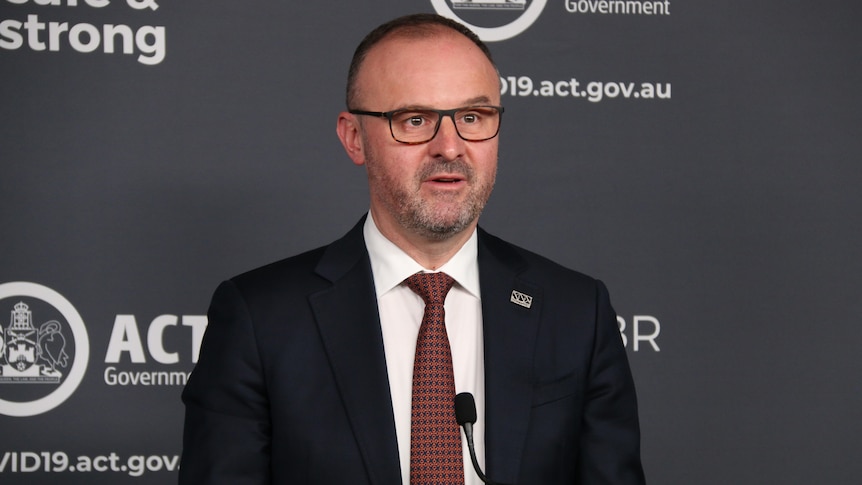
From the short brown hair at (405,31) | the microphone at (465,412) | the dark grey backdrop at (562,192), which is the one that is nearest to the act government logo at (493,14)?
the dark grey backdrop at (562,192)

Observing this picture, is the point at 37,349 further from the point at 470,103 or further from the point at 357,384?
the point at 470,103

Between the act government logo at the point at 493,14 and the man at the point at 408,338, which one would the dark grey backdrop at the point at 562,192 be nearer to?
the act government logo at the point at 493,14

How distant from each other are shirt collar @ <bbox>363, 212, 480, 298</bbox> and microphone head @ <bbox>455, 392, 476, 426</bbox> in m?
0.28

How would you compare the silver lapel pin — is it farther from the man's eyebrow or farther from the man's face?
the man's eyebrow

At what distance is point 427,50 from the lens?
167cm

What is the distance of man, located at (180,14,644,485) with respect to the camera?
61.9 inches

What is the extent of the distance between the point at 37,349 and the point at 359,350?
3.92ft

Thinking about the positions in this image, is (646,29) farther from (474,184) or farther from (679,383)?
(474,184)

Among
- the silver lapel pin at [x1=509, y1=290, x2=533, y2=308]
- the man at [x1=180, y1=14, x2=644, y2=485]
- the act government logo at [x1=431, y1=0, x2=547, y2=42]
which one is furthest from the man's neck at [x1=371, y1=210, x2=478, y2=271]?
the act government logo at [x1=431, y1=0, x2=547, y2=42]

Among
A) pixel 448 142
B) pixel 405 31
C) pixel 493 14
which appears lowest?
pixel 448 142

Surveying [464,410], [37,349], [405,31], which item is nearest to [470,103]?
[405,31]

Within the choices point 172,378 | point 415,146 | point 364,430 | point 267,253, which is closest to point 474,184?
point 415,146

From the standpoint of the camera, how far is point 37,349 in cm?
244

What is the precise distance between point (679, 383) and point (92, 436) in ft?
5.10
